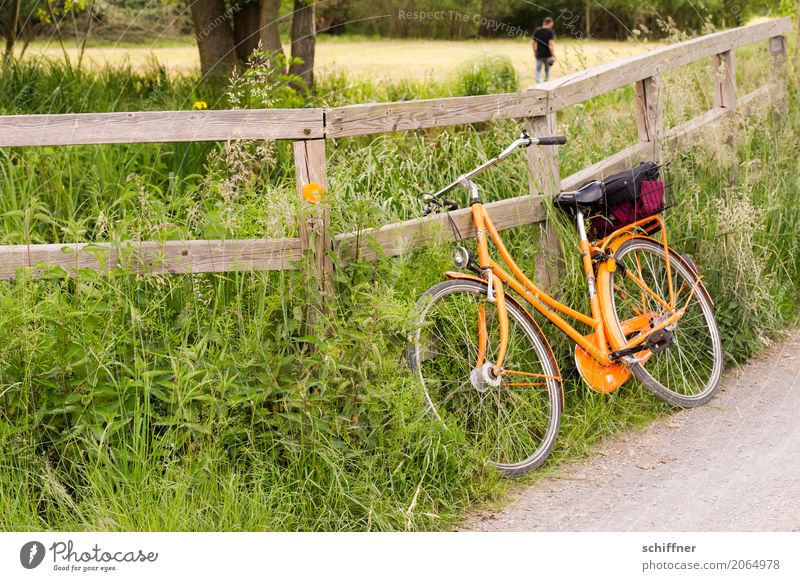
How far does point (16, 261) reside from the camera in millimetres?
3955

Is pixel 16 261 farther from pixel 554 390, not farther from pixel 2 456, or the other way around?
pixel 554 390

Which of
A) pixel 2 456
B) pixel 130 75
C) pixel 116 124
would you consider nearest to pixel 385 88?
pixel 130 75

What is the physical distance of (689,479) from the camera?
14.6 ft

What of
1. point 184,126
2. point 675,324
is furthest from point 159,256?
point 675,324

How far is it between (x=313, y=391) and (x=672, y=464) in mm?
1787

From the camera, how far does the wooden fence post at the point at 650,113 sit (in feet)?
20.7

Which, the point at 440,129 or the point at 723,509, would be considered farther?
the point at 440,129

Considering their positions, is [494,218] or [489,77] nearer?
[494,218]

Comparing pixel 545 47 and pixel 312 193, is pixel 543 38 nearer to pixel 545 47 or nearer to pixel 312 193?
pixel 545 47

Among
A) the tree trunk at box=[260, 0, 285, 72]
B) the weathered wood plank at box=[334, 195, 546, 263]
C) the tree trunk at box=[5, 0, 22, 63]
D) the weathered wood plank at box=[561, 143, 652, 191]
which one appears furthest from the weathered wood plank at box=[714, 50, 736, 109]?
the tree trunk at box=[5, 0, 22, 63]

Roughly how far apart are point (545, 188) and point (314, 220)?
177 cm

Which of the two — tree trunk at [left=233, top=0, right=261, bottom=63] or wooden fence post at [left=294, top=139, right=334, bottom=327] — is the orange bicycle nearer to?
wooden fence post at [left=294, top=139, right=334, bottom=327]

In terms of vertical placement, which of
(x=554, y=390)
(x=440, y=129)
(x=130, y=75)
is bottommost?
(x=554, y=390)
